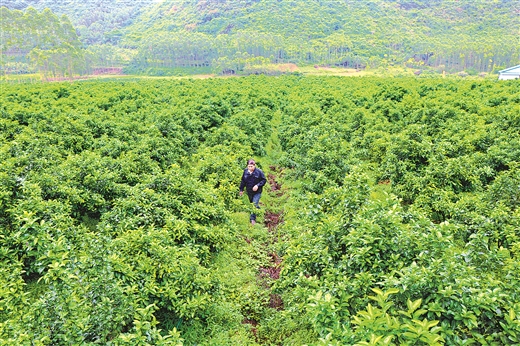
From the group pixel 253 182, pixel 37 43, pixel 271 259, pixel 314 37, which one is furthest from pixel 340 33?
pixel 271 259

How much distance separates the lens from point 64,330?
4.07m

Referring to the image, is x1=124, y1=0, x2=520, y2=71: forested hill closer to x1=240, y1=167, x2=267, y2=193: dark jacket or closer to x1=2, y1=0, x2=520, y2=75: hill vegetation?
x1=2, y1=0, x2=520, y2=75: hill vegetation

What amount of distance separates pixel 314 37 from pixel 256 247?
16192 cm

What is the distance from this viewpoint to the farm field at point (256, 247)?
3.97 metres

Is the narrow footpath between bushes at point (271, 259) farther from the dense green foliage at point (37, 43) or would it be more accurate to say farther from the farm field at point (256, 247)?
the dense green foliage at point (37, 43)

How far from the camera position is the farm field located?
3.97 meters

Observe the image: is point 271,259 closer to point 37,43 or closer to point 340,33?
point 37,43

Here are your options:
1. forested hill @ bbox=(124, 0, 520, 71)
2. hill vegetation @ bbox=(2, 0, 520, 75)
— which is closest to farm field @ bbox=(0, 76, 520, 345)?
hill vegetation @ bbox=(2, 0, 520, 75)

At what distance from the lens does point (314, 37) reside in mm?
153625

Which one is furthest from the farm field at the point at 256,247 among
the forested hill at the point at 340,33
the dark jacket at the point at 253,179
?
the forested hill at the point at 340,33

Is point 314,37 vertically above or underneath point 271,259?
above

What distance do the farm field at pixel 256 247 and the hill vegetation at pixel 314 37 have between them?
97834 millimetres

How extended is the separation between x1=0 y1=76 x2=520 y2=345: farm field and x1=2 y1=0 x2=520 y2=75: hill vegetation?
97.8m

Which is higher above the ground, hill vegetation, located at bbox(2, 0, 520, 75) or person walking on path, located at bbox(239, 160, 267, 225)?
hill vegetation, located at bbox(2, 0, 520, 75)
